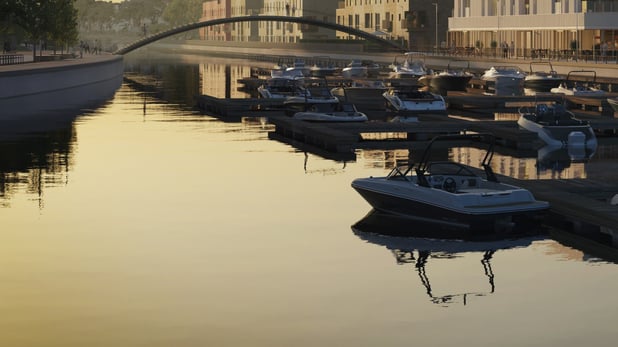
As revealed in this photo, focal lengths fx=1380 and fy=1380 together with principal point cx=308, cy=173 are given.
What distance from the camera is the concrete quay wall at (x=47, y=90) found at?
279 ft

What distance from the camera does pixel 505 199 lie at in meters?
32.8

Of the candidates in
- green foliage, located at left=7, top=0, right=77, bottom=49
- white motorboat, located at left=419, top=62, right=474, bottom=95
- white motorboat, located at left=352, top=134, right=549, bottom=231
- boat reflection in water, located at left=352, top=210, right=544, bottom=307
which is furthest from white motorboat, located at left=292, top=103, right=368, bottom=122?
green foliage, located at left=7, top=0, right=77, bottom=49

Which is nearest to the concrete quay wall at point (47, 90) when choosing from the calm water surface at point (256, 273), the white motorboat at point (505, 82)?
the white motorboat at point (505, 82)

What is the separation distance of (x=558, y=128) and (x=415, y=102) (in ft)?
69.1

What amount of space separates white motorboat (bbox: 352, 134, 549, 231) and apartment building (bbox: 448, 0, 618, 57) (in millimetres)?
102320

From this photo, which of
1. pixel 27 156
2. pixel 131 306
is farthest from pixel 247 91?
pixel 131 306

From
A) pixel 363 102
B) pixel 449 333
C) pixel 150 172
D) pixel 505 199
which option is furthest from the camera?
pixel 363 102

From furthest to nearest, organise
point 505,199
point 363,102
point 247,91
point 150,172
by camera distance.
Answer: point 247,91
point 363,102
point 150,172
point 505,199

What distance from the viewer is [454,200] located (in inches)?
1289

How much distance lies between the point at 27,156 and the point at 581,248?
29.1 m

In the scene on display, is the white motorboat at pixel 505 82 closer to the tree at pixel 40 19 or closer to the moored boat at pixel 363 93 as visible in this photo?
the moored boat at pixel 363 93

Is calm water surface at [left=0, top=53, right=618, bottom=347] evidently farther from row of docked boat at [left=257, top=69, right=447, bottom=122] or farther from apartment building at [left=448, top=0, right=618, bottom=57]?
apartment building at [left=448, top=0, right=618, bottom=57]

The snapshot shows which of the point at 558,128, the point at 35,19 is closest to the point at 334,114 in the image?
the point at 558,128

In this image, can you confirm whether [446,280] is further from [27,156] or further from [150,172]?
[27,156]
